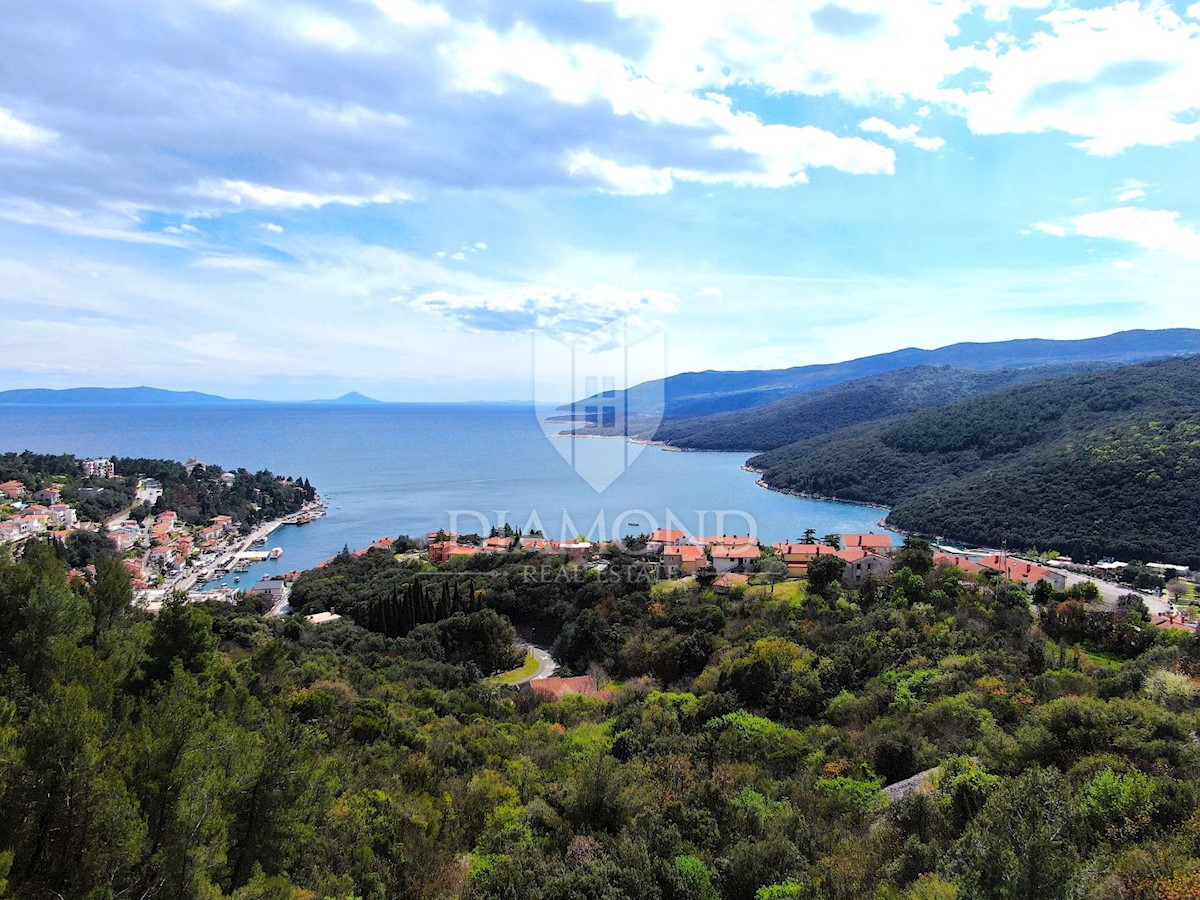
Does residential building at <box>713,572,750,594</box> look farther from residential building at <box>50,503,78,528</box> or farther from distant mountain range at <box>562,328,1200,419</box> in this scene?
distant mountain range at <box>562,328,1200,419</box>

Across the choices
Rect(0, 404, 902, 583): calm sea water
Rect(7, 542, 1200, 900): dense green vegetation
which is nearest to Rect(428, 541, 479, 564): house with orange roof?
Rect(0, 404, 902, 583): calm sea water

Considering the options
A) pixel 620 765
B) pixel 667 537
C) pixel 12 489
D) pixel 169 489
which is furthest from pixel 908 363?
pixel 620 765

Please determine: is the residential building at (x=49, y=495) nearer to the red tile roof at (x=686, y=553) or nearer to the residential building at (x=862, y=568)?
the red tile roof at (x=686, y=553)

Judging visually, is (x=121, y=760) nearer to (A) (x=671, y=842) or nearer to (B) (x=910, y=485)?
(A) (x=671, y=842)

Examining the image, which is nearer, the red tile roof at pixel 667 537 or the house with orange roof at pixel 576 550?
the house with orange roof at pixel 576 550

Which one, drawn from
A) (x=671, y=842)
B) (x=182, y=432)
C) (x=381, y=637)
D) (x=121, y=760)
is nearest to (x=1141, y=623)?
(x=671, y=842)

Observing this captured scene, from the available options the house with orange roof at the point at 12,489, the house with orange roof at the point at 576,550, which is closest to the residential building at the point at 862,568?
the house with orange roof at the point at 576,550
